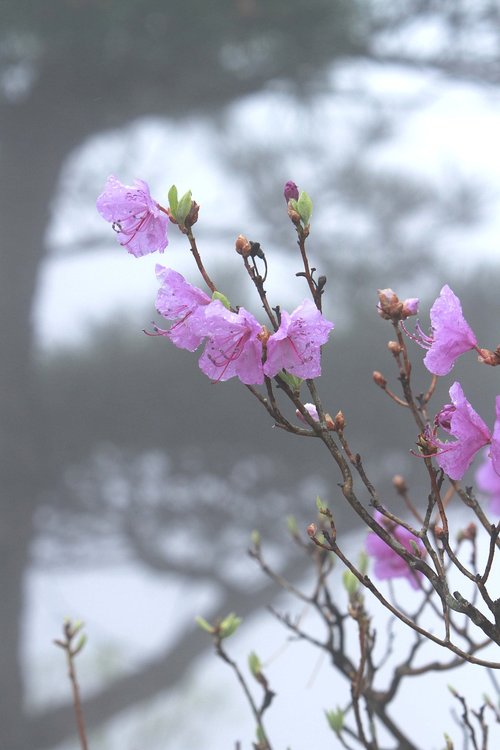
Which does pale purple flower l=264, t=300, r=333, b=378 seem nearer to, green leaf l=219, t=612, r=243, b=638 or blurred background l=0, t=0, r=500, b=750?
green leaf l=219, t=612, r=243, b=638

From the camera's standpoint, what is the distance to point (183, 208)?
0.36 m

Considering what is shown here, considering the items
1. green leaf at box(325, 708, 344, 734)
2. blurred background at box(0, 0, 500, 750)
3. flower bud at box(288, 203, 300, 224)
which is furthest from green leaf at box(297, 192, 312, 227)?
blurred background at box(0, 0, 500, 750)

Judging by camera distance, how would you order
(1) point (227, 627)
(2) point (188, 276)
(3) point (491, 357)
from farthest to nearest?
(2) point (188, 276), (1) point (227, 627), (3) point (491, 357)

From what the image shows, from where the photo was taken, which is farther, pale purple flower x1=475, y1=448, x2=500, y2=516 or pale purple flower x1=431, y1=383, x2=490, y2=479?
pale purple flower x1=475, y1=448, x2=500, y2=516

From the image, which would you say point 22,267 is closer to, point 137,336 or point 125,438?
point 137,336

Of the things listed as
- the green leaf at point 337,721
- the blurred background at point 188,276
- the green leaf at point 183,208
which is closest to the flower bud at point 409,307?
the green leaf at point 183,208

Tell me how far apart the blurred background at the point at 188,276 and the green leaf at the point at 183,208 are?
0.99 meters

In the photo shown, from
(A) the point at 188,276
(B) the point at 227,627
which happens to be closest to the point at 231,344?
(B) the point at 227,627

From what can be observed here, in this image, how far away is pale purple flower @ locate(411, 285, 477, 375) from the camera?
0.35 meters

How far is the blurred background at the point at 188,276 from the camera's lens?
1.32m

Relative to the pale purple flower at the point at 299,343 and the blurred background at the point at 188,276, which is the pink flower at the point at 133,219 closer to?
the pale purple flower at the point at 299,343

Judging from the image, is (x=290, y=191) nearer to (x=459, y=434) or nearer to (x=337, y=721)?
(x=459, y=434)

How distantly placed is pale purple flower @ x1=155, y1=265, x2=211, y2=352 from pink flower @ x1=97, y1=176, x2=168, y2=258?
0.10ft

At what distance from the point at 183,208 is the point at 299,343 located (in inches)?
3.1
